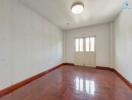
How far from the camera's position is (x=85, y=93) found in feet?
7.45

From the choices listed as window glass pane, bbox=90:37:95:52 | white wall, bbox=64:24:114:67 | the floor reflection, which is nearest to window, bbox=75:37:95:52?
window glass pane, bbox=90:37:95:52

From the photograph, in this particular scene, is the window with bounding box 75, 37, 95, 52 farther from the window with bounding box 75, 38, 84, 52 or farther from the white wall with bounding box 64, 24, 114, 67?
the white wall with bounding box 64, 24, 114, 67

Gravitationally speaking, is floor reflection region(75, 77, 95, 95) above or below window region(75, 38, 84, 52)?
below

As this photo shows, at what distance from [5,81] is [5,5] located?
6.79ft

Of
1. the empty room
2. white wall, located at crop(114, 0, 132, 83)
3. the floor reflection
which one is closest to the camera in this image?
the empty room

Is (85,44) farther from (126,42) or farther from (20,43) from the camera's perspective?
(20,43)

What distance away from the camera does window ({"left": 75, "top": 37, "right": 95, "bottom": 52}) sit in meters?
5.56

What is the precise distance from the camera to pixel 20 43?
281 cm

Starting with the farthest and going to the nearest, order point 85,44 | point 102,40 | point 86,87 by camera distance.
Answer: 1. point 85,44
2. point 102,40
3. point 86,87

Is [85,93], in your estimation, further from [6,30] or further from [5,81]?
[6,30]

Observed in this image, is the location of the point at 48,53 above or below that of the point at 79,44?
below

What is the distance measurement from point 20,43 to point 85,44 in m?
4.09

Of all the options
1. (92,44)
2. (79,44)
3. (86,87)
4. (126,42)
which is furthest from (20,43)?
(92,44)

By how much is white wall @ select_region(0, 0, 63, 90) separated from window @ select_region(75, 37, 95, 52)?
8.58 feet
